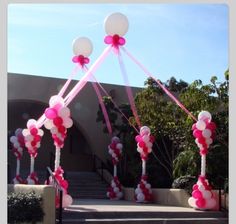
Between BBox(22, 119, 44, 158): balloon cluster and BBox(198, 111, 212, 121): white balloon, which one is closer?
BBox(198, 111, 212, 121): white balloon

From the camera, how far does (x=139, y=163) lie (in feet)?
53.9

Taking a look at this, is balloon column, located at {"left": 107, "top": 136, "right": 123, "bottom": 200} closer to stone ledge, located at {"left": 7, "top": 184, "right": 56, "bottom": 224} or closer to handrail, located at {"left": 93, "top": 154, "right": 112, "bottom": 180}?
handrail, located at {"left": 93, "top": 154, "right": 112, "bottom": 180}

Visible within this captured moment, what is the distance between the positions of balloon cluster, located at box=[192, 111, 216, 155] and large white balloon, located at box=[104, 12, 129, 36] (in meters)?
2.84

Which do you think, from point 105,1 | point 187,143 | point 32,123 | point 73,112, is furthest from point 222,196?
point 73,112

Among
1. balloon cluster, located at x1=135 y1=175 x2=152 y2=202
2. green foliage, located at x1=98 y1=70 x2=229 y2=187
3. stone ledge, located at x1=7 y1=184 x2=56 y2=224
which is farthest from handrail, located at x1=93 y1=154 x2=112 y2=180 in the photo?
stone ledge, located at x1=7 y1=184 x2=56 y2=224

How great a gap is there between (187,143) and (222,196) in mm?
2250

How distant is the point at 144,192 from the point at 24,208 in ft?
21.3

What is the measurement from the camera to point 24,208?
812cm

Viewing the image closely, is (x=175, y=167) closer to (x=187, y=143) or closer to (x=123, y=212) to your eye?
(x=187, y=143)

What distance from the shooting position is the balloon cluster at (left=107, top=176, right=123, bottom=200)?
1537 cm

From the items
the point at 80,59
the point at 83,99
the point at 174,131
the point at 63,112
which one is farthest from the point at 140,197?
the point at 83,99

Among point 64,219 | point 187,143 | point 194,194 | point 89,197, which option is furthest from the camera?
point 89,197

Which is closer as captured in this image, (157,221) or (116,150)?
(157,221)

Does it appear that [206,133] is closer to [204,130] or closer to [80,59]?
[204,130]
